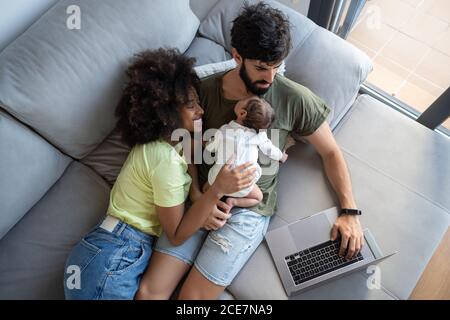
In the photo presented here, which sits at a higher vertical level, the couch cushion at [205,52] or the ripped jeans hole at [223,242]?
the couch cushion at [205,52]

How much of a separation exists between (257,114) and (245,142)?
0.12 meters

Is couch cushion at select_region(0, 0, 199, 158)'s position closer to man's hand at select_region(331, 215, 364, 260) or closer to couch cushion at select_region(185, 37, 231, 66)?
couch cushion at select_region(185, 37, 231, 66)

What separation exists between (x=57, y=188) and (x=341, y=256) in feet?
3.87

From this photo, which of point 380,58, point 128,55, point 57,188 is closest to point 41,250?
point 57,188

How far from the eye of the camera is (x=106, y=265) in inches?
46.2

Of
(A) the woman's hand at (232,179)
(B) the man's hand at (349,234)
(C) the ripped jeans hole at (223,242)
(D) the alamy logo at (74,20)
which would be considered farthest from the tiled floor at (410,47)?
(D) the alamy logo at (74,20)

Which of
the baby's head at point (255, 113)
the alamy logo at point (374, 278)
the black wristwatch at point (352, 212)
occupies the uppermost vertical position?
the baby's head at point (255, 113)

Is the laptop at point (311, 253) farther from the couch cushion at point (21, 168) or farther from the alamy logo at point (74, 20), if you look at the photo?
the alamy logo at point (74, 20)

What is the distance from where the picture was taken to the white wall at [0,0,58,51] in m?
1.28

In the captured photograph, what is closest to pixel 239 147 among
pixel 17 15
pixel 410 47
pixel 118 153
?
pixel 118 153

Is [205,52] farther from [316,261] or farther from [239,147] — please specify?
[316,261]

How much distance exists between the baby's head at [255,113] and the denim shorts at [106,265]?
24.3 inches

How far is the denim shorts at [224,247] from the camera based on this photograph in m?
1.24

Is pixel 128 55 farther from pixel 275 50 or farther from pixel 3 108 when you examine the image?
pixel 275 50
